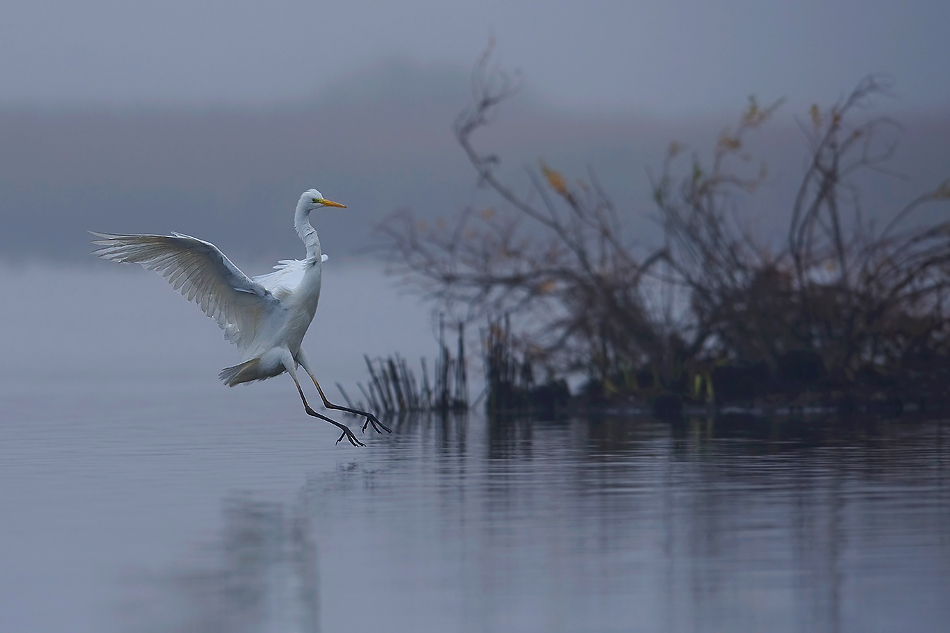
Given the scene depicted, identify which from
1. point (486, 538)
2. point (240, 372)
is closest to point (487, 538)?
point (486, 538)

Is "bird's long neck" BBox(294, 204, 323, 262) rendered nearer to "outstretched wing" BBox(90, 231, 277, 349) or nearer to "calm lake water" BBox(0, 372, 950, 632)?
"outstretched wing" BBox(90, 231, 277, 349)

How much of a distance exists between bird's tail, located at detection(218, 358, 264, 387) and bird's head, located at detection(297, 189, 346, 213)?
161 centimetres

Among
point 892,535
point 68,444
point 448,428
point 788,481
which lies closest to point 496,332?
point 448,428

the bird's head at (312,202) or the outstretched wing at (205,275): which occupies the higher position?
the bird's head at (312,202)

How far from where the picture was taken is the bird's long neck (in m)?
14.0

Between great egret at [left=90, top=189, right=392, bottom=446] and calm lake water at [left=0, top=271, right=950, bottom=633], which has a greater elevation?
great egret at [left=90, top=189, right=392, bottom=446]

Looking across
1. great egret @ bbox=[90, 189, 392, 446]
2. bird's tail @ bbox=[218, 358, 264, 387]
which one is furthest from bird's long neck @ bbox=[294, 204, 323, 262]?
bird's tail @ bbox=[218, 358, 264, 387]

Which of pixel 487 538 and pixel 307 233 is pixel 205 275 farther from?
pixel 487 538

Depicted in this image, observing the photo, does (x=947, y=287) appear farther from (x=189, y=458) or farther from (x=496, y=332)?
(x=189, y=458)

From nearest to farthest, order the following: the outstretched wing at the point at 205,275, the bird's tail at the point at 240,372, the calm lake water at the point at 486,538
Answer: the calm lake water at the point at 486,538 → the outstretched wing at the point at 205,275 → the bird's tail at the point at 240,372

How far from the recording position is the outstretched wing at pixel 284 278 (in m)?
14.0

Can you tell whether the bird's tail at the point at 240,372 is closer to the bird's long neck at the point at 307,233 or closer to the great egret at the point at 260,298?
the great egret at the point at 260,298

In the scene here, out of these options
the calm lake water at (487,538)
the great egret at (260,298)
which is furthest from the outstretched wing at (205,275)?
the calm lake water at (487,538)

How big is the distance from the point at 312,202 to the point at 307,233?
434 mm
